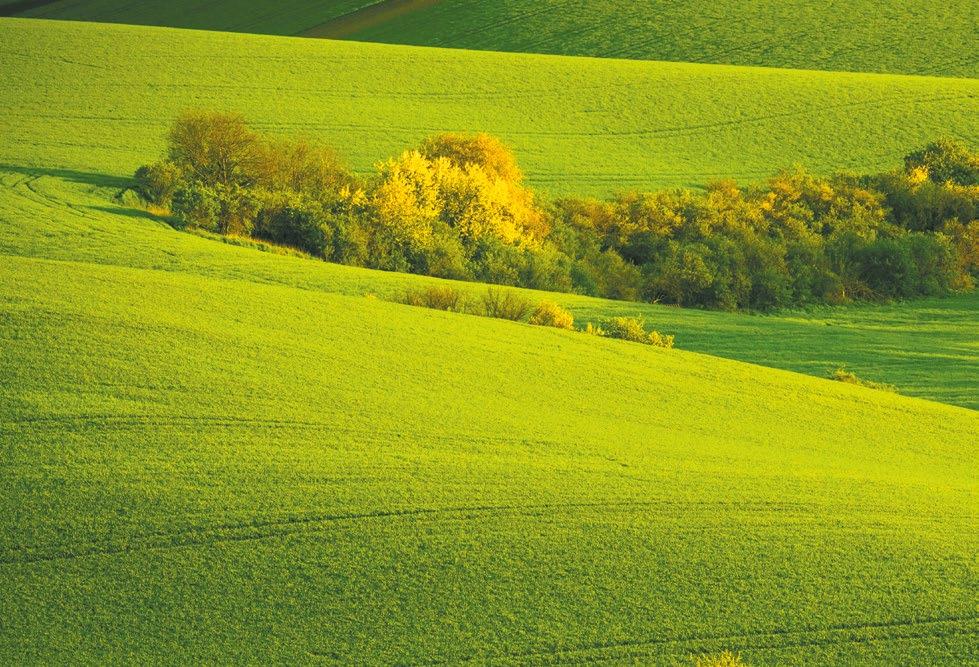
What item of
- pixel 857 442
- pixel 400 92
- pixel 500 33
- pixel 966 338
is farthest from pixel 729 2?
pixel 857 442

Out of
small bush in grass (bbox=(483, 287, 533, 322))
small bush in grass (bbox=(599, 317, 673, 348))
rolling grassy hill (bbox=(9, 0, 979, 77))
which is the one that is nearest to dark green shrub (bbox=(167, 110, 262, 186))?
small bush in grass (bbox=(483, 287, 533, 322))

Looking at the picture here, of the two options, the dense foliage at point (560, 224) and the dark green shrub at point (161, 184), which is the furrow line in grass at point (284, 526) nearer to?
the dense foliage at point (560, 224)

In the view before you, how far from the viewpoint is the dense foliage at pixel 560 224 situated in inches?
1423

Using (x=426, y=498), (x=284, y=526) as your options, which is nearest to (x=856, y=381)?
(x=426, y=498)

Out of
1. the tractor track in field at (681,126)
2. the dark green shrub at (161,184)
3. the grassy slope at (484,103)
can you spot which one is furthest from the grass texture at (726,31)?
the dark green shrub at (161,184)

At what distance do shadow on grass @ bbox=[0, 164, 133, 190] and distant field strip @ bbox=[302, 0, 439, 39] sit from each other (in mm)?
31978

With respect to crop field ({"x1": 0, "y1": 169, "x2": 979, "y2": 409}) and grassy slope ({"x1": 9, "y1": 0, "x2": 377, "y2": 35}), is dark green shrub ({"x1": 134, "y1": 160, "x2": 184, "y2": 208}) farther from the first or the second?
grassy slope ({"x1": 9, "y1": 0, "x2": 377, "y2": 35})

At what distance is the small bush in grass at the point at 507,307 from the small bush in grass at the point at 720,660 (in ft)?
51.5

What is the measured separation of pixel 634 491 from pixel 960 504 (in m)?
4.66

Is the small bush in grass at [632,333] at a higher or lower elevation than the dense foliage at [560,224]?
lower

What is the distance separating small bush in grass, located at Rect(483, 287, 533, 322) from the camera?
28812 millimetres

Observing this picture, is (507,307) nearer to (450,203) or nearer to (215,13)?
(450,203)

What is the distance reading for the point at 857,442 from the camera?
21.7 metres

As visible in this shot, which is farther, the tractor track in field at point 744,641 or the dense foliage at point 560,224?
the dense foliage at point 560,224
